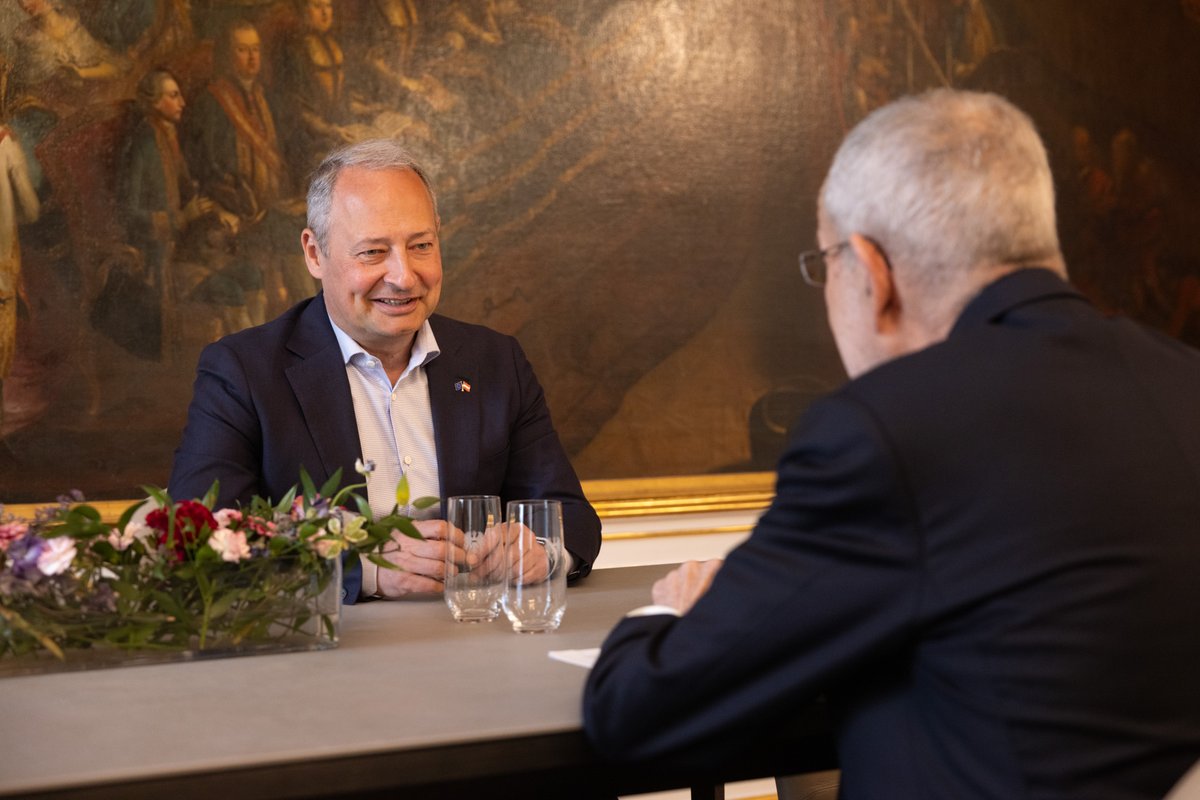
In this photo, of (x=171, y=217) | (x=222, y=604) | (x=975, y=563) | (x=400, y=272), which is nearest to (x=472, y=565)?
(x=222, y=604)

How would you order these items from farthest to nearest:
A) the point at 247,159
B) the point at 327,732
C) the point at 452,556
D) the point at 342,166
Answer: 1. the point at 247,159
2. the point at 342,166
3. the point at 452,556
4. the point at 327,732

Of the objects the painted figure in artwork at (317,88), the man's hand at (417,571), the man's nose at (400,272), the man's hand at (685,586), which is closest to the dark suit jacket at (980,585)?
the man's hand at (685,586)

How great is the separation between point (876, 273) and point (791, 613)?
543 mm

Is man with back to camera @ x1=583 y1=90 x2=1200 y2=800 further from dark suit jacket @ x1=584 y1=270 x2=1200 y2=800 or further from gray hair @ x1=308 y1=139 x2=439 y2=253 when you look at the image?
gray hair @ x1=308 y1=139 x2=439 y2=253

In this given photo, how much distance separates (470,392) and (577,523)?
62cm

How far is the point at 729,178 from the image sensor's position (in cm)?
611

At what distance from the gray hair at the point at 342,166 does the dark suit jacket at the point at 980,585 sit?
2406 millimetres

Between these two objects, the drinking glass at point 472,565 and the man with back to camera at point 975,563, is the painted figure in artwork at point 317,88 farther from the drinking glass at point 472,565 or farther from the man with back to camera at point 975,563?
the man with back to camera at point 975,563

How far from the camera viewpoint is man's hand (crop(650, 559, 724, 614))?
2174 millimetres

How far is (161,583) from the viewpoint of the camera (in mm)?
2217

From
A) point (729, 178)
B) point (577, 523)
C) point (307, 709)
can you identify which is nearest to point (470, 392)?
point (577, 523)

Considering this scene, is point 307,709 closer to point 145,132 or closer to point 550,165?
point 145,132

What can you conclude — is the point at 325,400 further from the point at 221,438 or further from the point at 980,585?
the point at 980,585

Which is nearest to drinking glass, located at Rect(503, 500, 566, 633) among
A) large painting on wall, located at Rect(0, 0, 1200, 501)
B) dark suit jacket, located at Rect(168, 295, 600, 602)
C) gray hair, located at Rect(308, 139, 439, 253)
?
dark suit jacket, located at Rect(168, 295, 600, 602)
